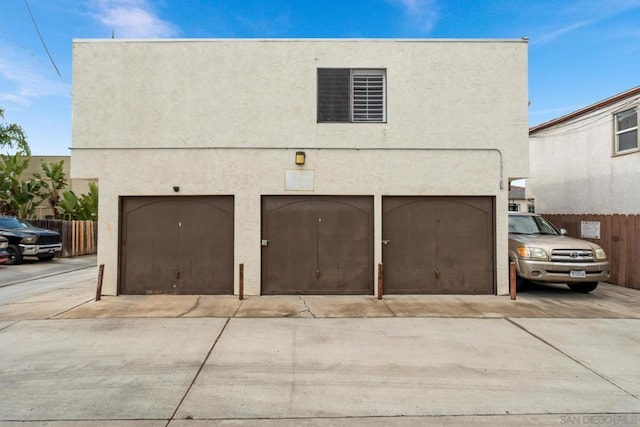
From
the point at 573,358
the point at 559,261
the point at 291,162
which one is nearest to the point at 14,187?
the point at 291,162

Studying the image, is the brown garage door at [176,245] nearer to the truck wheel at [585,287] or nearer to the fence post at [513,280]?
the fence post at [513,280]

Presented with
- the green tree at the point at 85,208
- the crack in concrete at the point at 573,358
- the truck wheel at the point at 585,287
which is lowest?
the crack in concrete at the point at 573,358

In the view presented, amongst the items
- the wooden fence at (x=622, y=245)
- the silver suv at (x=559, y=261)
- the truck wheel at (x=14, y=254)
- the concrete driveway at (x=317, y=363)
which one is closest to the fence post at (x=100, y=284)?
the concrete driveway at (x=317, y=363)

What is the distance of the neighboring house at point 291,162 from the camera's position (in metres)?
8.34

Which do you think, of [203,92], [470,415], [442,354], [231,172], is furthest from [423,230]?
[203,92]

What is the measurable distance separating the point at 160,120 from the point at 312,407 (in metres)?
7.26

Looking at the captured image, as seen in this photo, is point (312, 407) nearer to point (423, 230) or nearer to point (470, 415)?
point (470, 415)

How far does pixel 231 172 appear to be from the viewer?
834 centimetres

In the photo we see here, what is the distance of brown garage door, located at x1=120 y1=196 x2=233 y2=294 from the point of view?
835 cm

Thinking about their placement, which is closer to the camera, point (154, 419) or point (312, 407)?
point (154, 419)

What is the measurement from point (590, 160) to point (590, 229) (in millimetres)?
3159

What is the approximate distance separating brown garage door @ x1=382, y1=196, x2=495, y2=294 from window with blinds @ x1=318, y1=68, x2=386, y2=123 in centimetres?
212

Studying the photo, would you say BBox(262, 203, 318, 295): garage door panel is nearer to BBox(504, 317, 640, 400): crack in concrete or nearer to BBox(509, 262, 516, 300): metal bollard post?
BBox(504, 317, 640, 400): crack in concrete

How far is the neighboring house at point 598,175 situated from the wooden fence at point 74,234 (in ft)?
69.5
